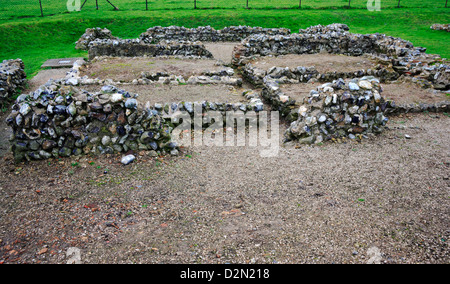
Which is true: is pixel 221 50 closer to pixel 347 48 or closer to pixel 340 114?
pixel 347 48

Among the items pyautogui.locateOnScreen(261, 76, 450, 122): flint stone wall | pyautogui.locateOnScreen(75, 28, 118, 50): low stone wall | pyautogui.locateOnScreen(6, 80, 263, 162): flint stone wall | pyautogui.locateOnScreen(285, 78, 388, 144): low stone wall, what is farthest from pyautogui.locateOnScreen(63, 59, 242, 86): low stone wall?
pyautogui.locateOnScreen(75, 28, 118, 50): low stone wall

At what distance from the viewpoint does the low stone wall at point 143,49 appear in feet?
53.9

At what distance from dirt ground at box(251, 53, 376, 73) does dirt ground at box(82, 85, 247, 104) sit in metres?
3.67

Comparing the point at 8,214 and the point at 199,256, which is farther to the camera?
the point at 8,214

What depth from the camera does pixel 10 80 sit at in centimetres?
1154

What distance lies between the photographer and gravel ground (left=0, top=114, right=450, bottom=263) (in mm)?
3777

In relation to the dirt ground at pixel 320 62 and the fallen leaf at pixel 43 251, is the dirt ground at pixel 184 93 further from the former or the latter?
the fallen leaf at pixel 43 251

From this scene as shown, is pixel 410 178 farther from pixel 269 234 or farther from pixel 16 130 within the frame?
pixel 16 130

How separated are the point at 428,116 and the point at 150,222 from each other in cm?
889

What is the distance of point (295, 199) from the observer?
4941 mm

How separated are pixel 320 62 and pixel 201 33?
36.6 feet
